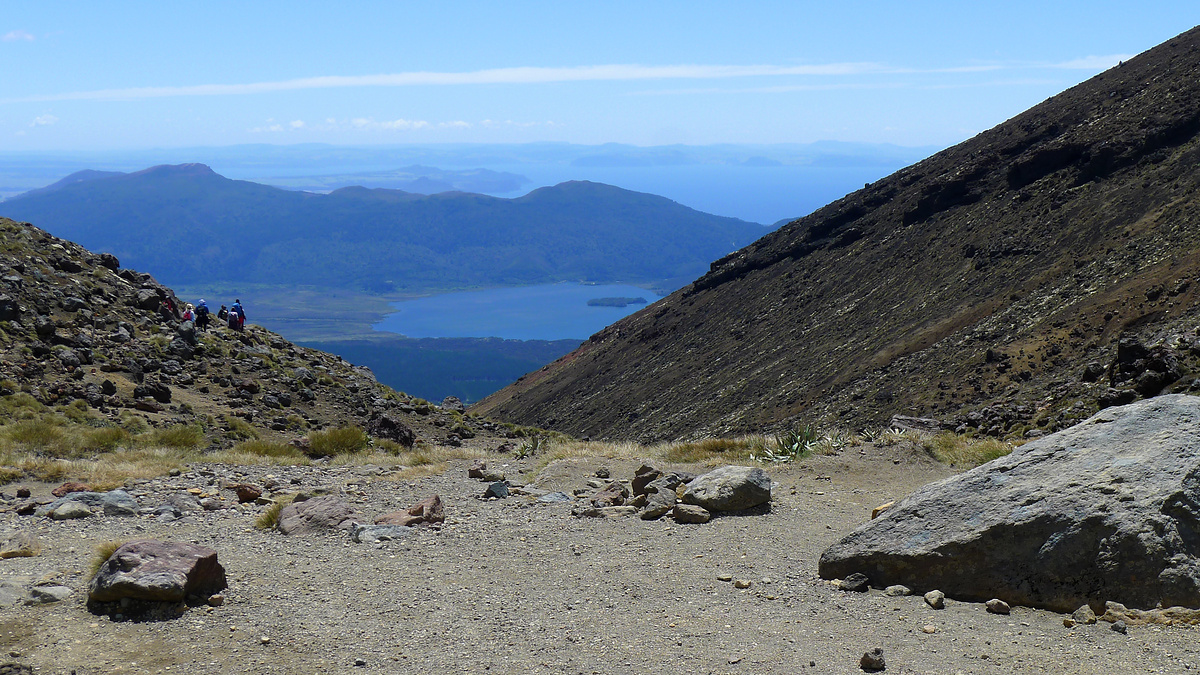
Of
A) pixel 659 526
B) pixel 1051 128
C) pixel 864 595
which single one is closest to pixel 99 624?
pixel 659 526

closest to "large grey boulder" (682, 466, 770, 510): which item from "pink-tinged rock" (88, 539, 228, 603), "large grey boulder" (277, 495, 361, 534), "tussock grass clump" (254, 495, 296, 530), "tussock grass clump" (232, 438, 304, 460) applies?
"large grey boulder" (277, 495, 361, 534)

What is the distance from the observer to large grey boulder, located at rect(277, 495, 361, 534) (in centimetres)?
962

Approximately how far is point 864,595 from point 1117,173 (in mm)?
46019

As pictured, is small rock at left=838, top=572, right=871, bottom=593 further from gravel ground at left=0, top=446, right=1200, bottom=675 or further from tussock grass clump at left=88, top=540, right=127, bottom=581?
tussock grass clump at left=88, top=540, right=127, bottom=581

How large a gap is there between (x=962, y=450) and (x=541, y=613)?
8.20m

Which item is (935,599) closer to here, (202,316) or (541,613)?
(541,613)

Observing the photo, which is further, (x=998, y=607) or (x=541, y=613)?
(x=541, y=613)

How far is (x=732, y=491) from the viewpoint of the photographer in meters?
10.2

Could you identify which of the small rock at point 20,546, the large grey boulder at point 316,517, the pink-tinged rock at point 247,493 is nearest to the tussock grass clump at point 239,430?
the pink-tinged rock at point 247,493

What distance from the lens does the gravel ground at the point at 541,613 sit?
6090mm

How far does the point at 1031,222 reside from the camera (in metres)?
45.9

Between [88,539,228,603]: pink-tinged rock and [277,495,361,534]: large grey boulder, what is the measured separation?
7.24 feet

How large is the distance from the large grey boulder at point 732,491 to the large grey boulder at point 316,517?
13.0ft

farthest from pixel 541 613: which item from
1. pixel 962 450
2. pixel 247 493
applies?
pixel 962 450
